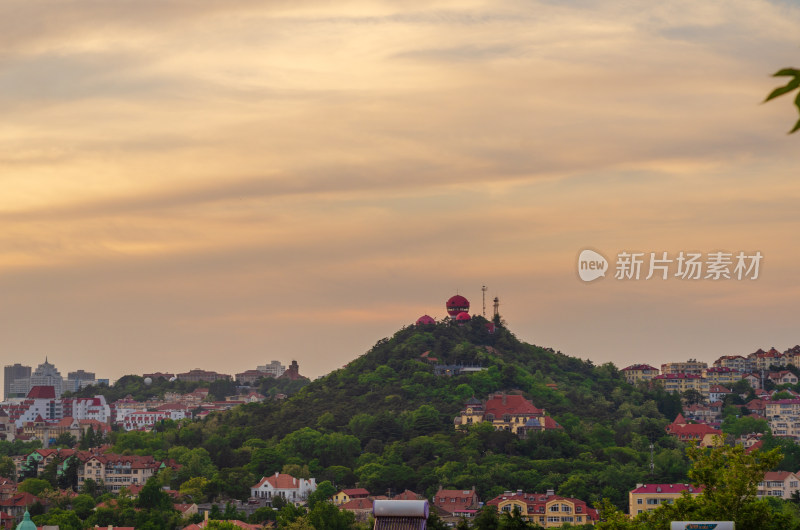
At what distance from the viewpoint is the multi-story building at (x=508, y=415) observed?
396 feet

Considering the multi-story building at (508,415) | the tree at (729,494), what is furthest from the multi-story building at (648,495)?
the tree at (729,494)

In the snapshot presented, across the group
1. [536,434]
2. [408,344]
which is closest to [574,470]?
[536,434]

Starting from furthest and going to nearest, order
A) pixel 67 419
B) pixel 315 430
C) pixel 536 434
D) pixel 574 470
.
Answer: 1. pixel 67 419
2. pixel 315 430
3. pixel 536 434
4. pixel 574 470

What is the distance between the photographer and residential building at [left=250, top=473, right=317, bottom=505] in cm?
10450

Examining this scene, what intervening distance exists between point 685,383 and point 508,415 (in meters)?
63.1

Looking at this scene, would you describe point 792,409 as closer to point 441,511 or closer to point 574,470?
point 574,470

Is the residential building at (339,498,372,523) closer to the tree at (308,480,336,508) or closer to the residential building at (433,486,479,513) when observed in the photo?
the tree at (308,480,336,508)

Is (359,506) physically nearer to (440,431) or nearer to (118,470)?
(440,431)

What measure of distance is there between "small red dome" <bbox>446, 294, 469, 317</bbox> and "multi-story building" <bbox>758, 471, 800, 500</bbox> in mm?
48588

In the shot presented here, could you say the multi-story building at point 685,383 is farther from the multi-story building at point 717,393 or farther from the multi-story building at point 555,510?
the multi-story building at point 555,510

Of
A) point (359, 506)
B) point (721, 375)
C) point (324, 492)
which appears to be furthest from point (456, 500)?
point (721, 375)

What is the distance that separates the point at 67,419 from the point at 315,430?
54.7 m

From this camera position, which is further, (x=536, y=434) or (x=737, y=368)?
(x=737, y=368)

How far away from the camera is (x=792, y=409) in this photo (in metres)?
152
